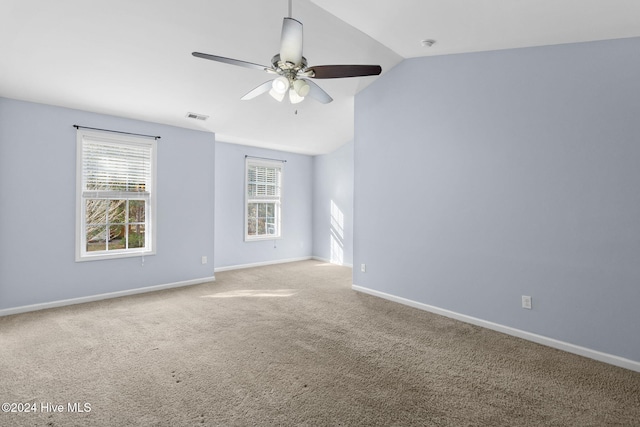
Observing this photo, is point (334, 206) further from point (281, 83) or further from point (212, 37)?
point (281, 83)

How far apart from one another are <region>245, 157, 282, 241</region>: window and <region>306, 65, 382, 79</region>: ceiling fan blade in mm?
4160

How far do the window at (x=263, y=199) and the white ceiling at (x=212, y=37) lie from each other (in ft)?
7.46

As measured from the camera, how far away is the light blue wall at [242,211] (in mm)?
6051

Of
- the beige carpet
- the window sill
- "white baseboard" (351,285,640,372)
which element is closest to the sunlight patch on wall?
"white baseboard" (351,285,640,372)

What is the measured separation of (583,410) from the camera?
2.03 metres

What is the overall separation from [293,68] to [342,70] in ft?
1.34

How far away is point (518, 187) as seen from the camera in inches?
123

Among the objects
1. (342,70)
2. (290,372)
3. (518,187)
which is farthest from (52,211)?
(518,187)

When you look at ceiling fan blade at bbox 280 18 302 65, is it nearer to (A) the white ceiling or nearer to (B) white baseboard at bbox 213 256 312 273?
(A) the white ceiling

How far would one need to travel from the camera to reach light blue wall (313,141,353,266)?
262 inches

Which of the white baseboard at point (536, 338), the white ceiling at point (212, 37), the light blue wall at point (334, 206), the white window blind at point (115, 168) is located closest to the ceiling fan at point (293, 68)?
the white ceiling at point (212, 37)

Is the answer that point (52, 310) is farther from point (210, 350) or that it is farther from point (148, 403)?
point (148, 403)

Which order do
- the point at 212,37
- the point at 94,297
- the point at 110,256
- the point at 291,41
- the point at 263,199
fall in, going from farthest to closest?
the point at 263,199, the point at 110,256, the point at 94,297, the point at 212,37, the point at 291,41

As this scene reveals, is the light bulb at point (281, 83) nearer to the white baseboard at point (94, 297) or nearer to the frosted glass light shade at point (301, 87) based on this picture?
the frosted glass light shade at point (301, 87)
